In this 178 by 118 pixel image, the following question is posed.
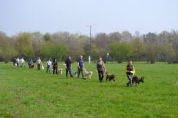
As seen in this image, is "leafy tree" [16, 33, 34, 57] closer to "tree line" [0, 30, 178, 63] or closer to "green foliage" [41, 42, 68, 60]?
"tree line" [0, 30, 178, 63]

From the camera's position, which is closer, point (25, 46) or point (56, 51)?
point (56, 51)

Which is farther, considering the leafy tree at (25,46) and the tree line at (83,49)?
the leafy tree at (25,46)

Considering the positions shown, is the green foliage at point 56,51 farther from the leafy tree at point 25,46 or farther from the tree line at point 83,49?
the leafy tree at point 25,46

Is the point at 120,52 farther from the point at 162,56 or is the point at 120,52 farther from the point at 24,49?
the point at 24,49

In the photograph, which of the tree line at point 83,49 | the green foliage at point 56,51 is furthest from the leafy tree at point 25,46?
the green foliage at point 56,51

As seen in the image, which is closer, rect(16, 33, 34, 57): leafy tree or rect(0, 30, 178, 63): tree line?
rect(0, 30, 178, 63): tree line

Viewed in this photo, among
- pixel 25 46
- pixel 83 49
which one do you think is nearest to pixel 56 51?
pixel 25 46

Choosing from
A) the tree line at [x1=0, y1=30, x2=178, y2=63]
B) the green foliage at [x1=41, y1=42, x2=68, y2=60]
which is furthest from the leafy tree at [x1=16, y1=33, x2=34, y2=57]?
the green foliage at [x1=41, y1=42, x2=68, y2=60]

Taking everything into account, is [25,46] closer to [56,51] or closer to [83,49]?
[56,51]

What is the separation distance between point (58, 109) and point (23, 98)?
14.1 ft

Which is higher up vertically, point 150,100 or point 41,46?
point 41,46

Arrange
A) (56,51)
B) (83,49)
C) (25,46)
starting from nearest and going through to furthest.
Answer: (56,51) < (25,46) < (83,49)

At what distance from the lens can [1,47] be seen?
13125cm

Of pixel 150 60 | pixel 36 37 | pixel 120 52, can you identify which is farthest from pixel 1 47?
pixel 150 60
